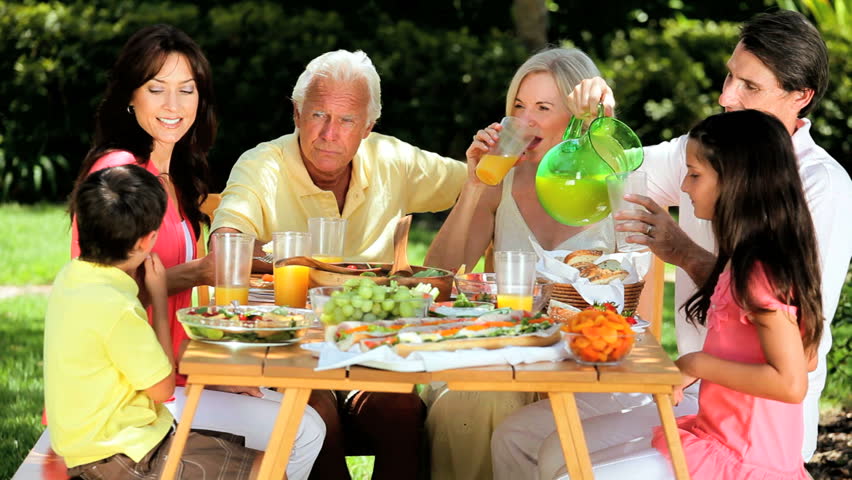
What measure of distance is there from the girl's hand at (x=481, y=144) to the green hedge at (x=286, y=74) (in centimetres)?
575

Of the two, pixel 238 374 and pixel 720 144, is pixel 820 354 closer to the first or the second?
pixel 720 144

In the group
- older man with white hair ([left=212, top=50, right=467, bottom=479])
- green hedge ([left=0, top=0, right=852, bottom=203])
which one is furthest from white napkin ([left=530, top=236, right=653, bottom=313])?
green hedge ([left=0, top=0, right=852, bottom=203])

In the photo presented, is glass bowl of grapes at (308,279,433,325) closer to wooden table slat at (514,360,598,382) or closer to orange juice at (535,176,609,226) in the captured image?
wooden table slat at (514,360,598,382)

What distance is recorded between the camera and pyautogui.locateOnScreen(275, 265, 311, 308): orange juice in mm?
3170

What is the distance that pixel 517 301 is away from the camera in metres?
3.02

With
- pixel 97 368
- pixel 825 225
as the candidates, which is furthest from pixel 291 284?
pixel 825 225

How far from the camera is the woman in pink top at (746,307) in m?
2.71

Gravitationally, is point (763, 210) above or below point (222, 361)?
above

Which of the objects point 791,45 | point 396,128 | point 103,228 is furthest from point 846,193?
point 396,128

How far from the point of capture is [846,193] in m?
3.32

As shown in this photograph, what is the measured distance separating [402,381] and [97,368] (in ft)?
2.82

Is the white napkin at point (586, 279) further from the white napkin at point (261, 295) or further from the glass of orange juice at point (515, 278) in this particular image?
the white napkin at point (261, 295)

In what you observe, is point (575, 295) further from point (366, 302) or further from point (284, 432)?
point (284, 432)

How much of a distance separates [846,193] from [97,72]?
8.25 meters
